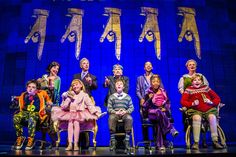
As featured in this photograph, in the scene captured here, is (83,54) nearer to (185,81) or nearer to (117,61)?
(117,61)

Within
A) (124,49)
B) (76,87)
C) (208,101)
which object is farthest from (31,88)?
(208,101)

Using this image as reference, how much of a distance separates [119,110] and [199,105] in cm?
130

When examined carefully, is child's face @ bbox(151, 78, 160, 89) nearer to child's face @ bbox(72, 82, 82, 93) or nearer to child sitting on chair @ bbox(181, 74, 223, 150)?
child sitting on chair @ bbox(181, 74, 223, 150)

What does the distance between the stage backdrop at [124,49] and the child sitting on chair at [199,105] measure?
2.01 meters

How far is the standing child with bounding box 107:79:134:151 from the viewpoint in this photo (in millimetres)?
3721

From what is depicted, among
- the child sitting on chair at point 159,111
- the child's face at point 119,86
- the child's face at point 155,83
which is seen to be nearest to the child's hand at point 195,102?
the child sitting on chair at point 159,111

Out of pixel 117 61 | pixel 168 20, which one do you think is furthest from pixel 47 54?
pixel 168 20

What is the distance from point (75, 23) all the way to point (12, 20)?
5.93ft

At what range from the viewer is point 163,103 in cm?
385

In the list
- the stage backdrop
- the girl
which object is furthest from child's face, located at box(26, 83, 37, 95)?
the stage backdrop

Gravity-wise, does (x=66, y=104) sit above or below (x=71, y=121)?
above

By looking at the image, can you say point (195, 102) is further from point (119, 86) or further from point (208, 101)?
point (119, 86)

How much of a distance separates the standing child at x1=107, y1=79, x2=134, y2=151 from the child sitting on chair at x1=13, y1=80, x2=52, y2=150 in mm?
1147

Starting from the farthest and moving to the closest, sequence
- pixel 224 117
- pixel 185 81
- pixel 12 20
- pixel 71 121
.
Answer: pixel 12 20, pixel 224 117, pixel 185 81, pixel 71 121
